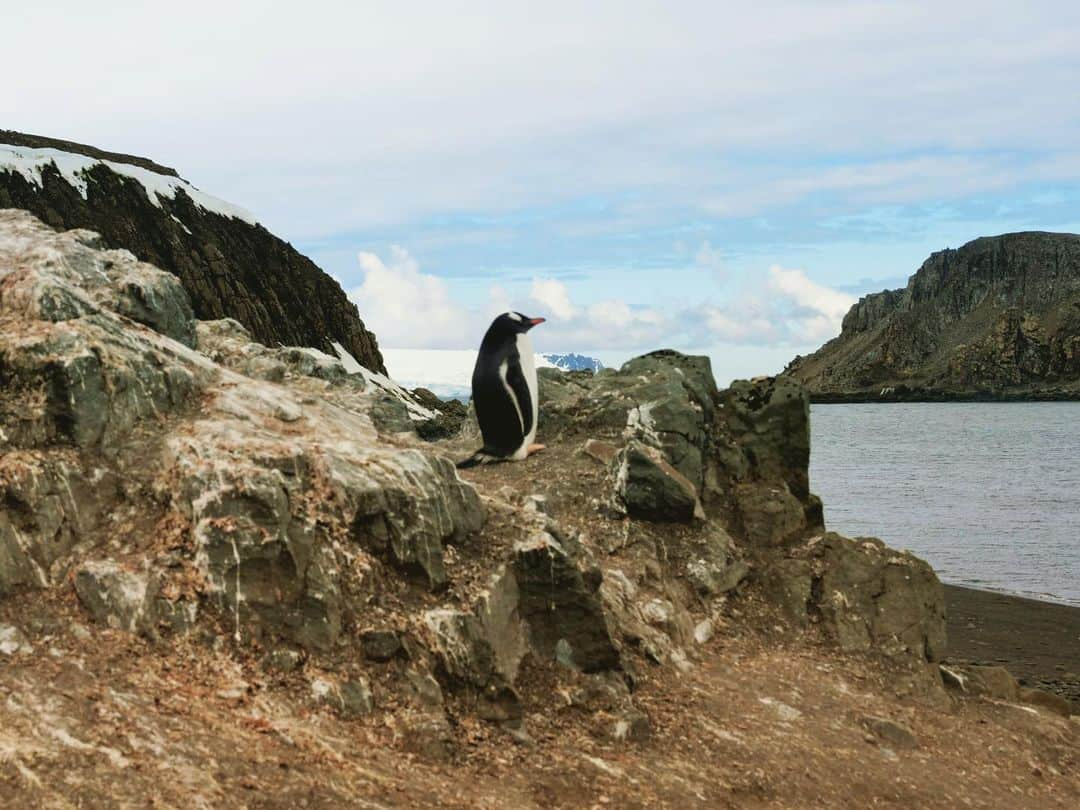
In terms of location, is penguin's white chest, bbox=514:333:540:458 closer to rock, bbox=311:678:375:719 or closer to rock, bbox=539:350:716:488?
rock, bbox=539:350:716:488

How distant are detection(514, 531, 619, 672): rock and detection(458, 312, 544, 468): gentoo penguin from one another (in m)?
6.38

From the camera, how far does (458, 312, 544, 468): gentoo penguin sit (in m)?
19.4

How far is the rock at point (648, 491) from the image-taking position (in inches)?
714

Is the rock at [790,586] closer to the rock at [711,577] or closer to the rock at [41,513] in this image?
the rock at [711,577]

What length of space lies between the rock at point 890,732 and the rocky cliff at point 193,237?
70904 mm

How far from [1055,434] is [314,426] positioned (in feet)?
476

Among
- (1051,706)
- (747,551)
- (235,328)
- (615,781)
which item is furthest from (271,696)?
(1051,706)

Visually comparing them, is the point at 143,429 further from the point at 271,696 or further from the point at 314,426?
the point at 271,696

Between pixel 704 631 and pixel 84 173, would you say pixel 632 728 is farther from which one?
pixel 84 173

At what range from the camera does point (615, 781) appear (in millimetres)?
11383

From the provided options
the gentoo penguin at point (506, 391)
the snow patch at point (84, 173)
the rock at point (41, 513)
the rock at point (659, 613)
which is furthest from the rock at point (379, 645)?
the snow patch at point (84, 173)

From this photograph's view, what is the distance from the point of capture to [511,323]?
19953 millimetres

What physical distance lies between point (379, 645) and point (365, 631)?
0.66 ft

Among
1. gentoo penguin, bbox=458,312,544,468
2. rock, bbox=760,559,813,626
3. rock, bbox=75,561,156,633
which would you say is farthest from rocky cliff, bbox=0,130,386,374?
rock, bbox=75,561,156,633
